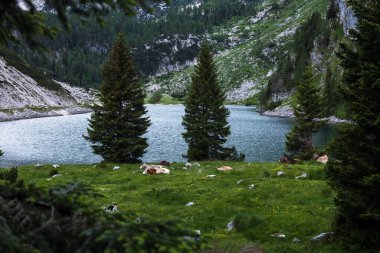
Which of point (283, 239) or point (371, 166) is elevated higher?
point (371, 166)

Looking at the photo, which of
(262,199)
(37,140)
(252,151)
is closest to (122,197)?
(262,199)

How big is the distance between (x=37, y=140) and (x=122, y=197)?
201 ft

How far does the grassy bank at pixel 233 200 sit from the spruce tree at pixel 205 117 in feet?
42.8

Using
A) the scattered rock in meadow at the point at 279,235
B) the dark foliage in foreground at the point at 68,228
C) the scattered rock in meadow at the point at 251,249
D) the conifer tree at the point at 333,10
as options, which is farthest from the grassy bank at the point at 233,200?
the conifer tree at the point at 333,10

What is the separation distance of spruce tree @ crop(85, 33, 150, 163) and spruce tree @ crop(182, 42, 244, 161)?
26.8 ft

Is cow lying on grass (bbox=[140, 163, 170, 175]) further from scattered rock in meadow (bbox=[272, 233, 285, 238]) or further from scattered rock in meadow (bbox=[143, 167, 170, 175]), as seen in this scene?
scattered rock in meadow (bbox=[272, 233, 285, 238])

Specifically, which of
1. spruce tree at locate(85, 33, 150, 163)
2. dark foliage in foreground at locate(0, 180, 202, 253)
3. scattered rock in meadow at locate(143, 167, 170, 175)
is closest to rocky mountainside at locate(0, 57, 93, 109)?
spruce tree at locate(85, 33, 150, 163)

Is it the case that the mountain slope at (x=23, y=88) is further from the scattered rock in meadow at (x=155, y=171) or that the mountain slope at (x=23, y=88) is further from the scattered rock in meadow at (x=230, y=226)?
the scattered rock in meadow at (x=230, y=226)

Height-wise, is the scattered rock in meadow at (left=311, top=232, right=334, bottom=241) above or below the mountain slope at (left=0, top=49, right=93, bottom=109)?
below

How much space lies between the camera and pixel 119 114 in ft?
141

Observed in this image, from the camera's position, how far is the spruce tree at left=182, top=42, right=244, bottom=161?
1928 inches

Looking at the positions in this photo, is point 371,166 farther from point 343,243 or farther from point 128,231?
point 128,231

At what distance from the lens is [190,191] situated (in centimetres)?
2553

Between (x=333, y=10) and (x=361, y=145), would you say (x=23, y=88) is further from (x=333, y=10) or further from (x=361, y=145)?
(x=361, y=145)
